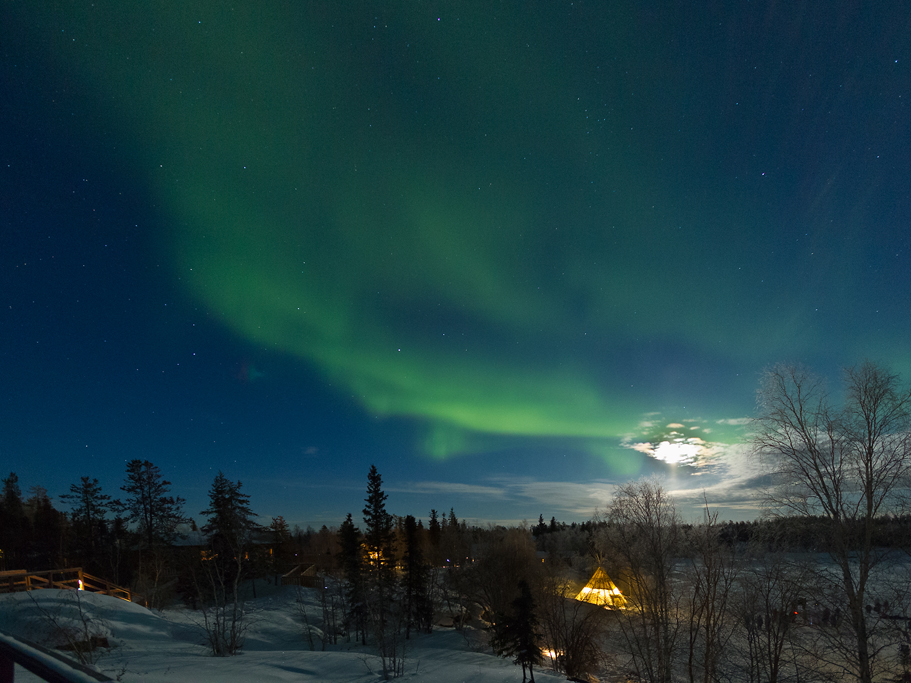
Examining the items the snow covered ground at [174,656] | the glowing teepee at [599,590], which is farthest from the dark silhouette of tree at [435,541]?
the snow covered ground at [174,656]

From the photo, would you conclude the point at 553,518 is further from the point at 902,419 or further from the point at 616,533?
the point at 902,419

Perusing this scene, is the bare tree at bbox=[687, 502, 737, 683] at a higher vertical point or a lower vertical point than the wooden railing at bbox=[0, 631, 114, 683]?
lower

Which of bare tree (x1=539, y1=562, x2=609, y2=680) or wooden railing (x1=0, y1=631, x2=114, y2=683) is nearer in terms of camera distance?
wooden railing (x1=0, y1=631, x2=114, y2=683)

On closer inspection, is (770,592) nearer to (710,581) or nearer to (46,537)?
(710,581)

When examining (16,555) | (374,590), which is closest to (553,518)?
(374,590)

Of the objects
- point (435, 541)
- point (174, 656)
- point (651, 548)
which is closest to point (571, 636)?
point (651, 548)

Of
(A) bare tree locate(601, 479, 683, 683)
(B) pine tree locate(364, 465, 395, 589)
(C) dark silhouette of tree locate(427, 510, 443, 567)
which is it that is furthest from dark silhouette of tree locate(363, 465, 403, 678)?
(A) bare tree locate(601, 479, 683, 683)

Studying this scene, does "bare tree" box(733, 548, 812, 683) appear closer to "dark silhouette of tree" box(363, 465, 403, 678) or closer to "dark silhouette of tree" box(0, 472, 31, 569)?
"dark silhouette of tree" box(363, 465, 403, 678)

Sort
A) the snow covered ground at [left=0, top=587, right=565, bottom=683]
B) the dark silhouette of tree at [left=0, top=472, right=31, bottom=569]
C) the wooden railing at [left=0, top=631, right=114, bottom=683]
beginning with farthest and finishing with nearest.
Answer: the dark silhouette of tree at [left=0, top=472, right=31, bottom=569]
the snow covered ground at [left=0, top=587, right=565, bottom=683]
the wooden railing at [left=0, top=631, right=114, bottom=683]

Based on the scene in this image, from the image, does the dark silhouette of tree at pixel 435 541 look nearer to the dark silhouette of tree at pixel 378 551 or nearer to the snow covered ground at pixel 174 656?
the dark silhouette of tree at pixel 378 551

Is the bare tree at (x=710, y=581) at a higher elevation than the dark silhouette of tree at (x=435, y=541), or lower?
higher

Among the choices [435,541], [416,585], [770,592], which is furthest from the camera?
[435,541]

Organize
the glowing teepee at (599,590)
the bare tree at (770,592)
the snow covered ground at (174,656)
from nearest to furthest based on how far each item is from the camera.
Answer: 1. the snow covered ground at (174,656)
2. the bare tree at (770,592)
3. the glowing teepee at (599,590)

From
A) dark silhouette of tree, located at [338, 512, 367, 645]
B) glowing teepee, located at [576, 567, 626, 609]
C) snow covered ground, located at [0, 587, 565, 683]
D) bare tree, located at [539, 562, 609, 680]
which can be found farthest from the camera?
dark silhouette of tree, located at [338, 512, 367, 645]
